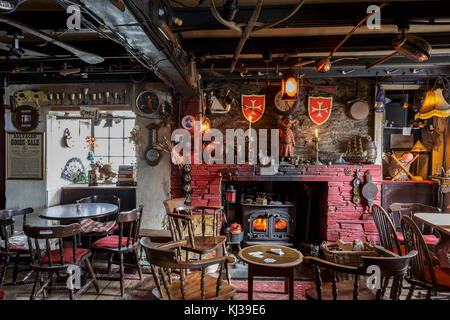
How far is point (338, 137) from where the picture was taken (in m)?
4.99

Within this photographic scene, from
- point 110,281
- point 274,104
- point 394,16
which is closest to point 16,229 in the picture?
point 110,281

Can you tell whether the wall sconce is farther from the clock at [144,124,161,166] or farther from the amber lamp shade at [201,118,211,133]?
the clock at [144,124,161,166]

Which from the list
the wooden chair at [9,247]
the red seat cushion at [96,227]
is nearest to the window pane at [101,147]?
the red seat cushion at [96,227]

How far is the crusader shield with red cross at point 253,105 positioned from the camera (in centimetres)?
493

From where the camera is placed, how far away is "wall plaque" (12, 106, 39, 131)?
192 inches

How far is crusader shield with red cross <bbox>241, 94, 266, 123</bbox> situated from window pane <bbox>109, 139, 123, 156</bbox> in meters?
3.29

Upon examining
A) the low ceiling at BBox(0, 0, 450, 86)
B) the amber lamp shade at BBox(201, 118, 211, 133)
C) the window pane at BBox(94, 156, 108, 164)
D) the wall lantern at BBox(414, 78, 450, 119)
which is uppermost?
the low ceiling at BBox(0, 0, 450, 86)

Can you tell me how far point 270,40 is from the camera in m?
3.47

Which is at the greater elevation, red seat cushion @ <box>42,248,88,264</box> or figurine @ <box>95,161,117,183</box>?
figurine @ <box>95,161,117,183</box>

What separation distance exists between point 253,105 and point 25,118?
13.0 ft

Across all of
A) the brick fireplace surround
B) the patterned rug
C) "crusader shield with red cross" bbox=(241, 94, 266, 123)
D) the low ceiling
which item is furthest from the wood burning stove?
the low ceiling

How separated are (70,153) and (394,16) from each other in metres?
5.59

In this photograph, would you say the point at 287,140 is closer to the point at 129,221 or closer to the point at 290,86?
the point at 290,86
